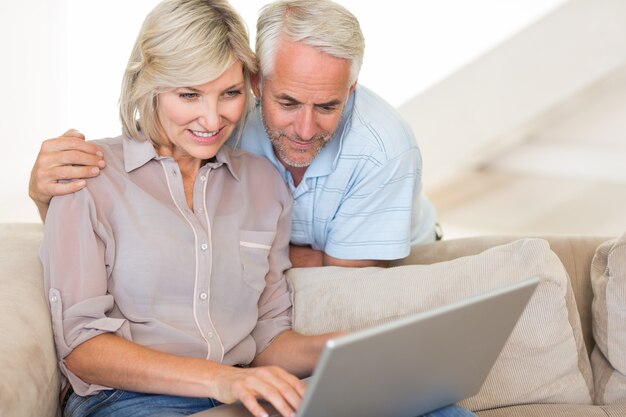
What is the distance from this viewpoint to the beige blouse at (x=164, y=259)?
5.47 feet

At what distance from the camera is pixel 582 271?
7.31 feet

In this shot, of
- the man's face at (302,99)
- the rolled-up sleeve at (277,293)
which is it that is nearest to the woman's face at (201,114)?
the man's face at (302,99)

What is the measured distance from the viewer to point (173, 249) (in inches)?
70.7

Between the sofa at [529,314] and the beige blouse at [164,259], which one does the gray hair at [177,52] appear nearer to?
the beige blouse at [164,259]

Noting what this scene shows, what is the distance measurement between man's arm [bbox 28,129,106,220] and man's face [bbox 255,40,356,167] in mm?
451

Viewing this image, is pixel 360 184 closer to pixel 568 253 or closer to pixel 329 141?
pixel 329 141

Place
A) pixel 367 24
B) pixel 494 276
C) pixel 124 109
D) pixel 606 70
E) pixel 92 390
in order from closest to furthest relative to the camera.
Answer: pixel 92 390, pixel 124 109, pixel 494 276, pixel 367 24, pixel 606 70

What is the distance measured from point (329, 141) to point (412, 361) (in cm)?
99

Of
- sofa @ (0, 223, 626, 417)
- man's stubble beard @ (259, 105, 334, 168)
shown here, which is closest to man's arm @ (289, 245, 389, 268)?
sofa @ (0, 223, 626, 417)

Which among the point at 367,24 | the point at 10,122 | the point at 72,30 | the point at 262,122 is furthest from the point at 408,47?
the point at 262,122

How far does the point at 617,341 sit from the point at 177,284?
1021 mm

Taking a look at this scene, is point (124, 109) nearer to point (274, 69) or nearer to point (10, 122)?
point (274, 69)

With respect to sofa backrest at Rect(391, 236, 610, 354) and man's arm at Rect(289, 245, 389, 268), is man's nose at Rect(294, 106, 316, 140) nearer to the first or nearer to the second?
man's arm at Rect(289, 245, 389, 268)

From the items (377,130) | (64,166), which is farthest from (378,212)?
(64,166)
